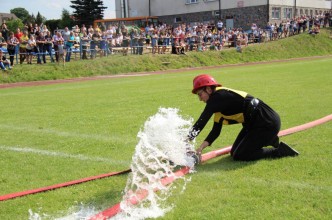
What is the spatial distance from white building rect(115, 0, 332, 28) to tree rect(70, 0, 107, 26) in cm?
660

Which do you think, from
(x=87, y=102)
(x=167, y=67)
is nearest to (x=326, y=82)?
(x=87, y=102)

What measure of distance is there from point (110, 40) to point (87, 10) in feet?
149

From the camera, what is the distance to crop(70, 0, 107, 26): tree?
239 ft

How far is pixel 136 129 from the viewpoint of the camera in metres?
8.98

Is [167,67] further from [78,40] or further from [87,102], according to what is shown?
[87,102]

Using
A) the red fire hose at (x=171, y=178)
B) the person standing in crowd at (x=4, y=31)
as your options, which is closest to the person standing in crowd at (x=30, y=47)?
the person standing in crowd at (x=4, y=31)

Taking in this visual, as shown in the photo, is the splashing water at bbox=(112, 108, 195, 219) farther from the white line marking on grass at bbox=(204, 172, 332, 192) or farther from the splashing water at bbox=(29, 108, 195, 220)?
the white line marking on grass at bbox=(204, 172, 332, 192)

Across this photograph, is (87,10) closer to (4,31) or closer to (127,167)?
(4,31)

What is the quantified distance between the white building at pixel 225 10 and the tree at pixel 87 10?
6604 mm

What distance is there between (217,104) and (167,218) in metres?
1.97

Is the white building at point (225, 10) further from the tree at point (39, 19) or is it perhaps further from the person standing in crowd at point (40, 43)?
the tree at point (39, 19)

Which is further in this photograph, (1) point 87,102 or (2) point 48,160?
(1) point 87,102

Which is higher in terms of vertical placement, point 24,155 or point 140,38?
point 140,38

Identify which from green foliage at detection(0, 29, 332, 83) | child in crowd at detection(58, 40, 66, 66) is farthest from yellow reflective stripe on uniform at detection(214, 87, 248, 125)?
child in crowd at detection(58, 40, 66, 66)
